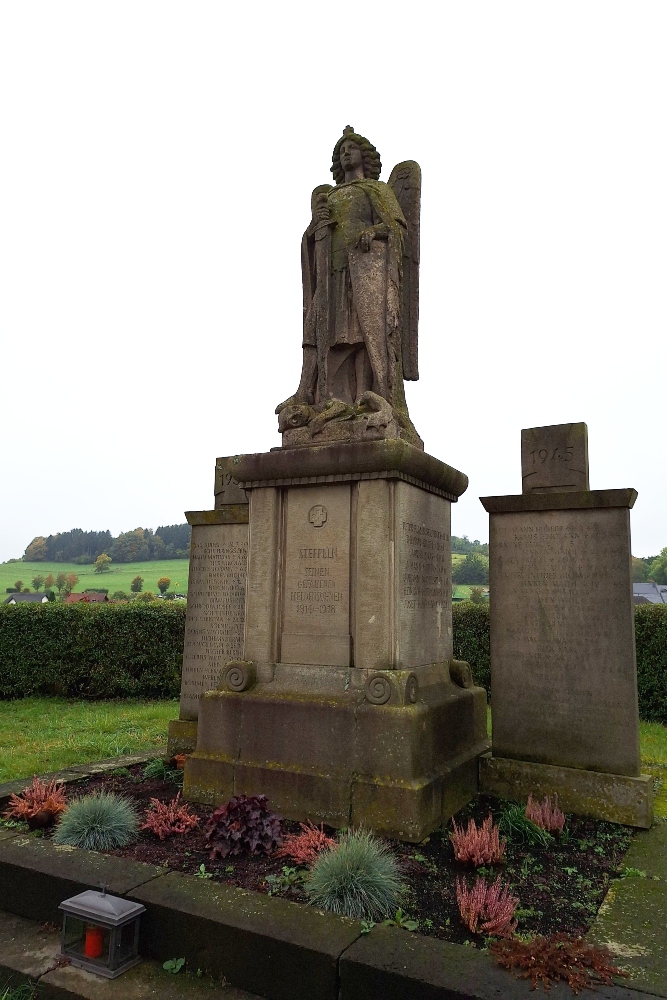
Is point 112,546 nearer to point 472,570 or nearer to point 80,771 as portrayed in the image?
point 472,570

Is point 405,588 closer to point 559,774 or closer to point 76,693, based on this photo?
point 559,774

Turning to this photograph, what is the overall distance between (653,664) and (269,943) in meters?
9.64

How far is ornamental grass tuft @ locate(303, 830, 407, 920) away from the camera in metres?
3.18

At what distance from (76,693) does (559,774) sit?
11169 mm

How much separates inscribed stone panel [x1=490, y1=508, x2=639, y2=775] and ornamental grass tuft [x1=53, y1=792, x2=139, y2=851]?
3.01 m

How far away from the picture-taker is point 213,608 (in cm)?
735

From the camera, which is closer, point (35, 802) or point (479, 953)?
point (479, 953)

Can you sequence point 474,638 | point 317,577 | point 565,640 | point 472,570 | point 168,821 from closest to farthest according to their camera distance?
point 168,821 → point 317,577 → point 565,640 → point 474,638 → point 472,570

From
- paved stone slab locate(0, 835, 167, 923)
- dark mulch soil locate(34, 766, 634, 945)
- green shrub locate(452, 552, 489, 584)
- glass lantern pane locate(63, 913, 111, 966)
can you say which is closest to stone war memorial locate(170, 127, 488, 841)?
dark mulch soil locate(34, 766, 634, 945)

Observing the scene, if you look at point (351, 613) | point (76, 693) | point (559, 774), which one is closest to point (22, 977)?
point (351, 613)

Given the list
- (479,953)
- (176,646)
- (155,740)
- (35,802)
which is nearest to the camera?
(479,953)

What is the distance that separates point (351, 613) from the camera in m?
5.03

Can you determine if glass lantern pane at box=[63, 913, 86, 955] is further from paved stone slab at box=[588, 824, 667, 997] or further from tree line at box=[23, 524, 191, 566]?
tree line at box=[23, 524, 191, 566]

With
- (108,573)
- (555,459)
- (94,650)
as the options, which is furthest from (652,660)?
(108,573)
